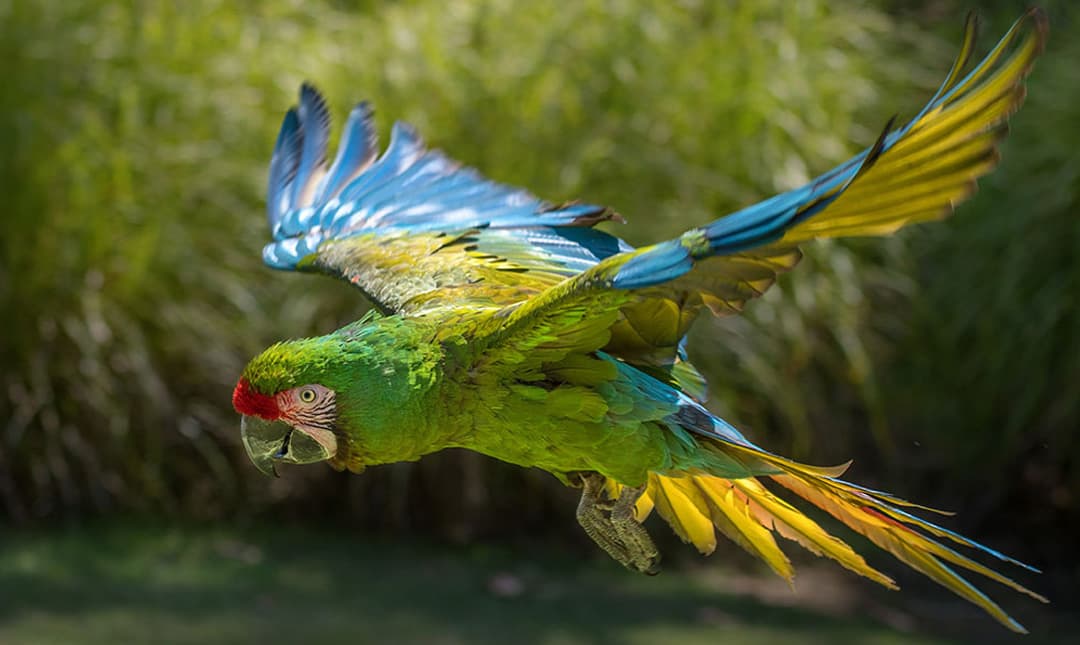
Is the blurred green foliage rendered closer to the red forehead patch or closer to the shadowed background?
the shadowed background

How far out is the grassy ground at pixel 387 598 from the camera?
11.6 ft

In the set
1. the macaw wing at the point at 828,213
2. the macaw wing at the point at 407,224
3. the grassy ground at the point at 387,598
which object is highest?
the macaw wing at the point at 407,224

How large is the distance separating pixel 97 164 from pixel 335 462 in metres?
2.73

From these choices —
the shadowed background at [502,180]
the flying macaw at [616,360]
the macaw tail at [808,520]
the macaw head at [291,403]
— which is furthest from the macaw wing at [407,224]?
the shadowed background at [502,180]

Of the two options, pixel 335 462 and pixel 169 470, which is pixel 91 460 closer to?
pixel 169 470

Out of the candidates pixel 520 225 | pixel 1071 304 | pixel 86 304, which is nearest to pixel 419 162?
pixel 520 225

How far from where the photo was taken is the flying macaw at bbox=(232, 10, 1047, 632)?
137 cm

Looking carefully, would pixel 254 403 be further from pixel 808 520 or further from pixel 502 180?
pixel 502 180

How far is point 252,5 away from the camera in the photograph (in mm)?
4758

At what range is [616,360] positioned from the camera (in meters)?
1.79

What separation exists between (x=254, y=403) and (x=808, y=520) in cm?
79

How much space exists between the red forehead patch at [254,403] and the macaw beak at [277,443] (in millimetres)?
15

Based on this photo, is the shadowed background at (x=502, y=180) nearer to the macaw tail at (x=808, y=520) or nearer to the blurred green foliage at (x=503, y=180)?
the blurred green foliage at (x=503, y=180)

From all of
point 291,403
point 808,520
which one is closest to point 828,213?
point 808,520
